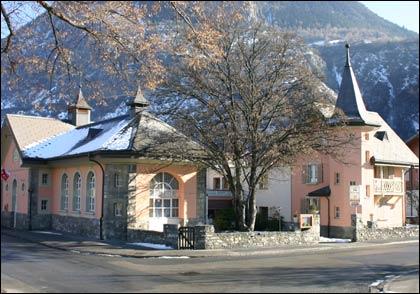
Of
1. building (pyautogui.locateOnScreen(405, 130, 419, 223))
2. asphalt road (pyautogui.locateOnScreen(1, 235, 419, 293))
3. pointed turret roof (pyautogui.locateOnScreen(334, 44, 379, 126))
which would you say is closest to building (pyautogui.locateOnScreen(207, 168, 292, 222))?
pointed turret roof (pyautogui.locateOnScreen(334, 44, 379, 126))

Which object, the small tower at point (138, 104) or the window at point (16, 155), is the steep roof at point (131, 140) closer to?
the small tower at point (138, 104)

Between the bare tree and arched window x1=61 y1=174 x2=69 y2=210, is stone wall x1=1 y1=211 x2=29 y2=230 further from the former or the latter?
the bare tree

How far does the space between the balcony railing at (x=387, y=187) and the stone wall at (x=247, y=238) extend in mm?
10260

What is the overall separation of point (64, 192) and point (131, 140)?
9.14m

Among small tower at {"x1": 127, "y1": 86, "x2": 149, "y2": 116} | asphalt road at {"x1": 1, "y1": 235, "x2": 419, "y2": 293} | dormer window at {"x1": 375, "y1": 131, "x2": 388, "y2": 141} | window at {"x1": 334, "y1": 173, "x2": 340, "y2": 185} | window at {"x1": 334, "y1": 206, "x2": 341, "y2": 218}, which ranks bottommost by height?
asphalt road at {"x1": 1, "y1": 235, "x2": 419, "y2": 293}

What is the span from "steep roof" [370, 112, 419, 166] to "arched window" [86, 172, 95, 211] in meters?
19.2

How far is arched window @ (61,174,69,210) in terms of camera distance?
3506cm

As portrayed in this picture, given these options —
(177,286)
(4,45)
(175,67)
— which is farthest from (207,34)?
(175,67)

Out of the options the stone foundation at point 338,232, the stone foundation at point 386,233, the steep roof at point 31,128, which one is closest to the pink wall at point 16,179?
the steep roof at point 31,128

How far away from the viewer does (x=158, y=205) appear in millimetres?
29859

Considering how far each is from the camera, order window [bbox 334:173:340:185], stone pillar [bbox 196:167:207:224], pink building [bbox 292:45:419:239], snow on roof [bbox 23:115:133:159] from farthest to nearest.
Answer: window [bbox 334:173:340:185] → pink building [bbox 292:45:419:239] → stone pillar [bbox 196:167:207:224] → snow on roof [bbox 23:115:133:159]

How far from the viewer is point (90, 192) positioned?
31312 millimetres

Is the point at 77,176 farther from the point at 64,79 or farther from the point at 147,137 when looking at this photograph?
the point at 64,79

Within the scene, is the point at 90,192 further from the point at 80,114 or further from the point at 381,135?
the point at 381,135
